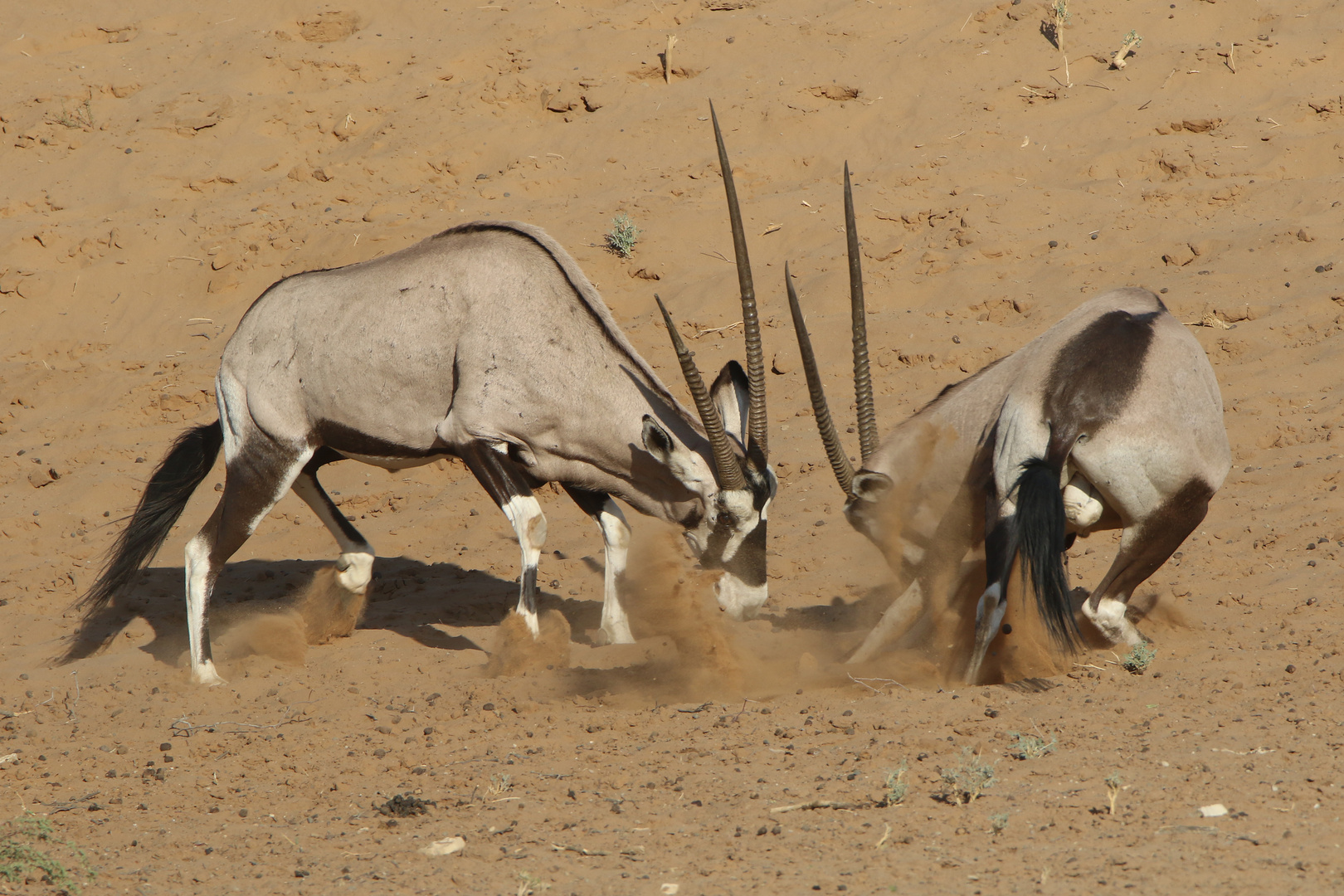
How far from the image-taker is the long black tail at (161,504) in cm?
666

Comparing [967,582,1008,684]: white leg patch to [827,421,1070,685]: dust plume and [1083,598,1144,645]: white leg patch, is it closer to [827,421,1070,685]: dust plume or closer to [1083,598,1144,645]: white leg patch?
[827,421,1070,685]: dust plume

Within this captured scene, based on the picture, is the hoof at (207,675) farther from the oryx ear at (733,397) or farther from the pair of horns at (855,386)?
the pair of horns at (855,386)

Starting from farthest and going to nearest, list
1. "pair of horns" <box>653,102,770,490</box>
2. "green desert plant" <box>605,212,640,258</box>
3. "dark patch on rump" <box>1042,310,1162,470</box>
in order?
"green desert plant" <box>605,212,640,258</box> → "pair of horns" <box>653,102,770,490</box> → "dark patch on rump" <box>1042,310,1162,470</box>

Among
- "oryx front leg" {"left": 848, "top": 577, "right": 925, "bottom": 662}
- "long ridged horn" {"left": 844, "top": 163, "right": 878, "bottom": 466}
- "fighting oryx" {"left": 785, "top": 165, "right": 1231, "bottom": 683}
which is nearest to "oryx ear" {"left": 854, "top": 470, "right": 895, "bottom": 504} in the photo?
"fighting oryx" {"left": 785, "top": 165, "right": 1231, "bottom": 683}

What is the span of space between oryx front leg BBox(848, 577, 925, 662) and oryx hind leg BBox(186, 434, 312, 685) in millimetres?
2901

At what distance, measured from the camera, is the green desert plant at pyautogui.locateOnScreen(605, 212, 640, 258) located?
1071 centimetres

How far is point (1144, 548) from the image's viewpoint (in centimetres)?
499

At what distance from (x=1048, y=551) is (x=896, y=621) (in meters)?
1.21

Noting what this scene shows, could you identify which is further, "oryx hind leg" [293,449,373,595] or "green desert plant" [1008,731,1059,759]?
"oryx hind leg" [293,449,373,595]

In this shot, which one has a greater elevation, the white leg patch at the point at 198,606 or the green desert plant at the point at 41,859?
the green desert plant at the point at 41,859

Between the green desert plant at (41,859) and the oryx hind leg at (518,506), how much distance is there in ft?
7.76

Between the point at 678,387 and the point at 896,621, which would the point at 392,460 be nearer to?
the point at 896,621

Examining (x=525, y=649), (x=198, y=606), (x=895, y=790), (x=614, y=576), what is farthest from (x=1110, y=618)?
(x=198, y=606)

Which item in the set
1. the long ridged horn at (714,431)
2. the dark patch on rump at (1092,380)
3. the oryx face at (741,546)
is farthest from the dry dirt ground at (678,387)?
the dark patch on rump at (1092,380)
